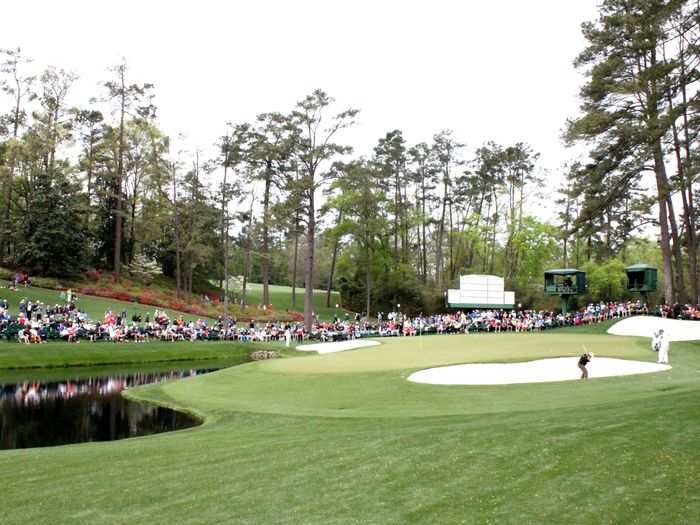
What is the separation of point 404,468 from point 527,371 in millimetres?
13023

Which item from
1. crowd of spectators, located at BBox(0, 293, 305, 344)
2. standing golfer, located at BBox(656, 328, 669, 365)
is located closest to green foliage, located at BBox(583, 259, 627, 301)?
crowd of spectators, located at BBox(0, 293, 305, 344)

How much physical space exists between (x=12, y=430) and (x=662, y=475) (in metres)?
14.4

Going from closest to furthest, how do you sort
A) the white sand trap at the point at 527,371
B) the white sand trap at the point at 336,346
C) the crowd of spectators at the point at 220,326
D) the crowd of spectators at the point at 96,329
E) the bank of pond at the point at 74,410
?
the bank of pond at the point at 74,410
the white sand trap at the point at 527,371
the crowd of spectators at the point at 96,329
the crowd of spectators at the point at 220,326
the white sand trap at the point at 336,346

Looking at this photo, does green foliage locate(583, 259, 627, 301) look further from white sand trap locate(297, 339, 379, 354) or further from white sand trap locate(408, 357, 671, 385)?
white sand trap locate(408, 357, 671, 385)

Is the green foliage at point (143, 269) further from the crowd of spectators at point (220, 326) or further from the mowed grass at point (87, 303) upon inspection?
the crowd of spectators at point (220, 326)

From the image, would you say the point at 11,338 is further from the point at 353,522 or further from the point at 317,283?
the point at 317,283

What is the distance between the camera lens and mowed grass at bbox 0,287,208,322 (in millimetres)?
40969

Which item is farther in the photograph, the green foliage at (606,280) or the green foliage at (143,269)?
the green foliage at (143,269)

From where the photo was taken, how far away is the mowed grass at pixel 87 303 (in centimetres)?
4097

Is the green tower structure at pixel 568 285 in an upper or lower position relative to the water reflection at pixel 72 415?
upper

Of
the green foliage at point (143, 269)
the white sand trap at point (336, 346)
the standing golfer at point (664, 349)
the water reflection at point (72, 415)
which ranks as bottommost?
the water reflection at point (72, 415)

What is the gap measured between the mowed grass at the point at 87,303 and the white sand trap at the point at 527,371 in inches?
1132

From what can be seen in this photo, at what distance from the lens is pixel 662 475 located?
646cm

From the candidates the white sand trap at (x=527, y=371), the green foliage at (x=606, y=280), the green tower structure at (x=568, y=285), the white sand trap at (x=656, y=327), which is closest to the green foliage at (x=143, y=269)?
the green tower structure at (x=568, y=285)
